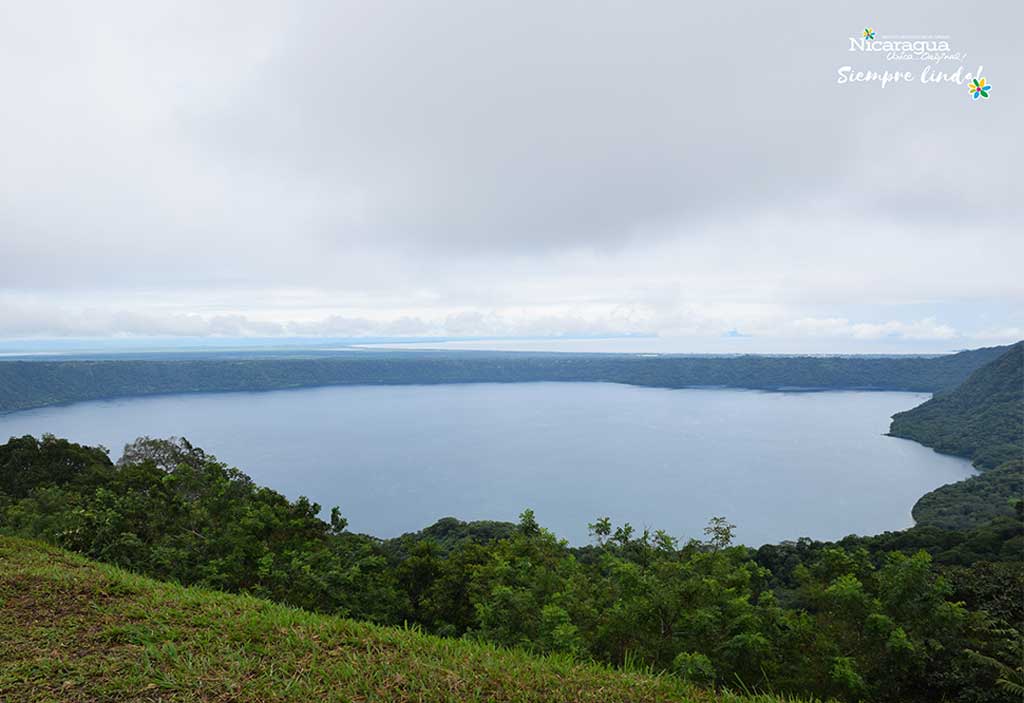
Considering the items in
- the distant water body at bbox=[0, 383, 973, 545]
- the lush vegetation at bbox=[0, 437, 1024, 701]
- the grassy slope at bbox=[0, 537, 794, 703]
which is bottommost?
the distant water body at bbox=[0, 383, 973, 545]

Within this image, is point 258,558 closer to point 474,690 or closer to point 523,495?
point 474,690

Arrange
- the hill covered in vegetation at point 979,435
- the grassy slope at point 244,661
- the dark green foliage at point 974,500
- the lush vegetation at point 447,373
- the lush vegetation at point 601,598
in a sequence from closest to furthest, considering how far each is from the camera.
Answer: the grassy slope at point 244,661
the lush vegetation at point 601,598
the dark green foliage at point 974,500
the hill covered in vegetation at point 979,435
the lush vegetation at point 447,373

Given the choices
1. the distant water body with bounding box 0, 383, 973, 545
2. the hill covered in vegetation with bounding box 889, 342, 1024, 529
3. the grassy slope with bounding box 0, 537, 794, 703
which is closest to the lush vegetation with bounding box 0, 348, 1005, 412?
the distant water body with bounding box 0, 383, 973, 545

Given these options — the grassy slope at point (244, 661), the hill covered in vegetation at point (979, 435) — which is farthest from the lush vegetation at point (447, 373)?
the grassy slope at point (244, 661)

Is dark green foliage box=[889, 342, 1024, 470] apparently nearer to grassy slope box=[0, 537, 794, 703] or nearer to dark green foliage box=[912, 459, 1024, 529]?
dark green foliage box=[912, 459, 1024, 529]

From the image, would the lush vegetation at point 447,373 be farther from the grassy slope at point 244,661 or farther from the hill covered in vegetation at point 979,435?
the grassy slope at point 244,661

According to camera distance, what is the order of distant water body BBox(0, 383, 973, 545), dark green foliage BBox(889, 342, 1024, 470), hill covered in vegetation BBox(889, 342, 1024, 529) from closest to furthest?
1. hill covered in vegetation BBox(889, 342, 1024, 529)
2. distant water body BBox(0, 383, 973, 545)
3. dark green foliage BBox(889, 342, 1024, 470)
